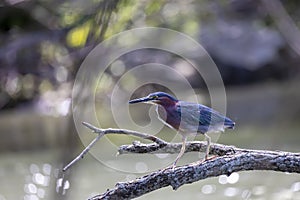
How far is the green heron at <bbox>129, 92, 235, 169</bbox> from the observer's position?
1655 mm

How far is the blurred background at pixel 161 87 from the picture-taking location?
3.55m

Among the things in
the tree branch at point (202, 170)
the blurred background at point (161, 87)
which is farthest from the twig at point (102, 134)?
the blurred background at point (161, 87)

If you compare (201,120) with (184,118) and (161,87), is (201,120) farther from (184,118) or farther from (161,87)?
(161,87)

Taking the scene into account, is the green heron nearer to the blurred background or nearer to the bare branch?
the bare branch

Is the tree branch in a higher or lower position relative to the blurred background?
lower

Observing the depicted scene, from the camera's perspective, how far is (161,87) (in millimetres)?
4805

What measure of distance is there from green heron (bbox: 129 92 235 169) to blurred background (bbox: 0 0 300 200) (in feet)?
4.86

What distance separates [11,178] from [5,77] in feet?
5.12

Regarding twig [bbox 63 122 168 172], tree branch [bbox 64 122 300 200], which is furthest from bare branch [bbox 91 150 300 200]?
twig [bbox 63 122 168 172]

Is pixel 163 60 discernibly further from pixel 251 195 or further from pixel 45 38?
pixel 251 195

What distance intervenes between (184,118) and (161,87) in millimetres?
3149

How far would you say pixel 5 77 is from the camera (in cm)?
541

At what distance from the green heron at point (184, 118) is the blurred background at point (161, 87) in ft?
4.86

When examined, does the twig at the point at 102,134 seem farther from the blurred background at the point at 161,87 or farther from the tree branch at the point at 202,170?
the blurred background at the point at 161,87
